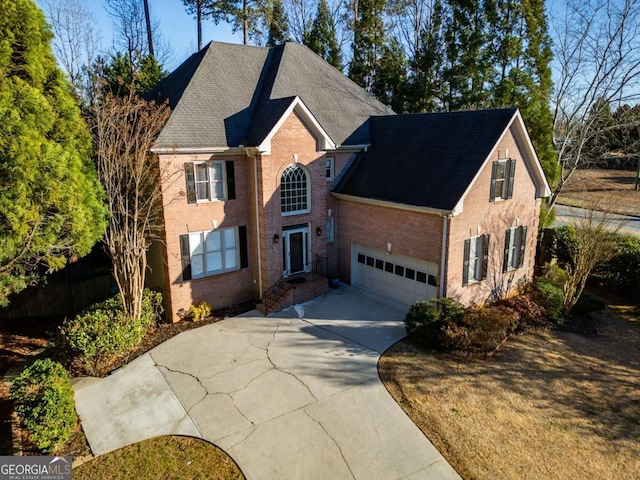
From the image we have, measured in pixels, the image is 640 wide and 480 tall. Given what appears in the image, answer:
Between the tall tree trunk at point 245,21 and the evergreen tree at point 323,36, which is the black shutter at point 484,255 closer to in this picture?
the evergreen tree at point 323,36

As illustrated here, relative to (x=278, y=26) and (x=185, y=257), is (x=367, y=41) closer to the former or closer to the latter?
(x=278, y=26)

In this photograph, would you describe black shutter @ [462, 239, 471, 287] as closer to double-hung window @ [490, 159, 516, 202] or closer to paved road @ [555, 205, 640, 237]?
double-hung window @ [490, 159, 516, 202]

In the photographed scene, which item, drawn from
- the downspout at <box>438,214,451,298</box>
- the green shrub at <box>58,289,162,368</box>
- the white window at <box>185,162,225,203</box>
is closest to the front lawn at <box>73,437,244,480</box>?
the green shrub at <box>58,289,162,368</box>

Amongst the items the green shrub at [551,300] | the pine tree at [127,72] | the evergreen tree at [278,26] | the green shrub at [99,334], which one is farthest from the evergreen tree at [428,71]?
the green shrub at [99,334]

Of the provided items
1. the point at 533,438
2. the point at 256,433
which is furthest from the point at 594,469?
the point at 256,433

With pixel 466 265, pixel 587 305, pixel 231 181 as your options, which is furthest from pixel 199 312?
pixel 587 305
